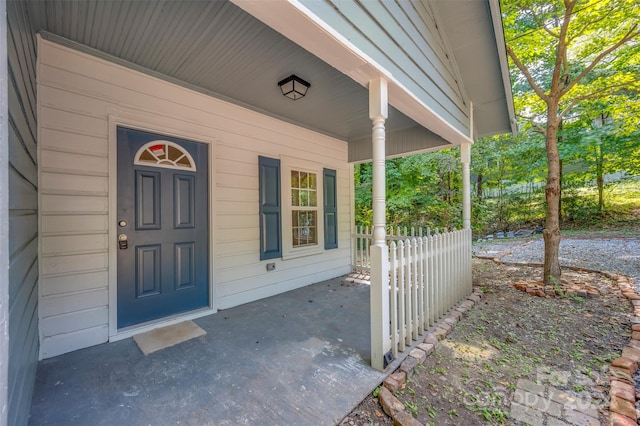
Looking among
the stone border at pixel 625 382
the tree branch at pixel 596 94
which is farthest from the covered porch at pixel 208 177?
the tree branch at pixel 596 94

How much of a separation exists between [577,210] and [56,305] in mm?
13976

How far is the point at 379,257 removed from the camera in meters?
2.11

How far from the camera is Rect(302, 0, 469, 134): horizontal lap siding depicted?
1.70 m

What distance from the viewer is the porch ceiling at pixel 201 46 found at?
1.92 m

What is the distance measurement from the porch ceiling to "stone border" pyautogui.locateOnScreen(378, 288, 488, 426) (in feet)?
9.01

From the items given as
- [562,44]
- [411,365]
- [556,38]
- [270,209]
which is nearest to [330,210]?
[270,209]

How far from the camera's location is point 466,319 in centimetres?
305

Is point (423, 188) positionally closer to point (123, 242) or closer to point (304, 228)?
point (304, 228)

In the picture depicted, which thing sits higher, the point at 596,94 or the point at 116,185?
the point at 596,94

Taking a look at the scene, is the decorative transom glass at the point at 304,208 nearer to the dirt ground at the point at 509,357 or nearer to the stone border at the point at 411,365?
the stone border at the point at 411,365

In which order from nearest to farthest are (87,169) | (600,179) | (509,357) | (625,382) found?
(625,382), (509,357), (87,169), (600,179)

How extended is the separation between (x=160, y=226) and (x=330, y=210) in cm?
278

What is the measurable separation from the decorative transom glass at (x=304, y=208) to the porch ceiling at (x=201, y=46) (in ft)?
4.11

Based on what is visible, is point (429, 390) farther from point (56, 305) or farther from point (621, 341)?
point (56, 305)
